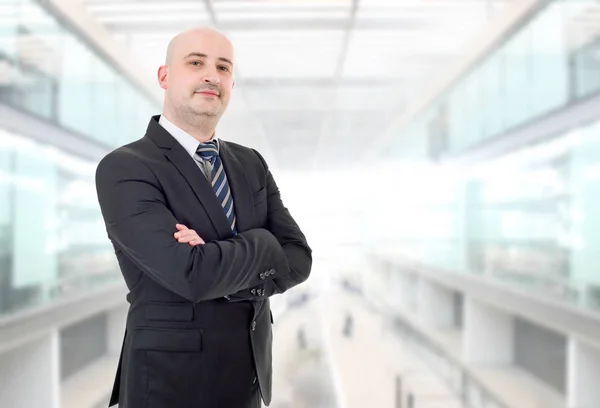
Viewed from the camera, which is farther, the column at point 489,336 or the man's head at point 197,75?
the column at point 489,336

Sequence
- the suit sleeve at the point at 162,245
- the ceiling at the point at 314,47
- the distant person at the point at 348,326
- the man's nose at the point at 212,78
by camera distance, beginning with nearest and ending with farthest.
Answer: the suit sleeve at the point at 162,245, the man's nose at the point at 212,78, the ceiling at the point at 314,47, the distant person at the point at 348,326

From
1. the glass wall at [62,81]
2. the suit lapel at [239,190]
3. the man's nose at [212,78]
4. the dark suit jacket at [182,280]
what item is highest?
the glass wall at [62,81]

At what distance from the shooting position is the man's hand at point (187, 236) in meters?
0.96

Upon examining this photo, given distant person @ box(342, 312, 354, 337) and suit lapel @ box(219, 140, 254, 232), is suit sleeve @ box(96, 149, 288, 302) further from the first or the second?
distant person @ box(342, 312, 354, 337)

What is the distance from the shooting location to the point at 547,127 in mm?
2881

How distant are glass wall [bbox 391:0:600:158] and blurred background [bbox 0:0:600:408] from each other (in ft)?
0.05

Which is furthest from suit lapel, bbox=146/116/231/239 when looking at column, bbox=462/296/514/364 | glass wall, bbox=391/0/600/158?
column, bbox=462/296/514/364

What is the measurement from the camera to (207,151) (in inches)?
43.8

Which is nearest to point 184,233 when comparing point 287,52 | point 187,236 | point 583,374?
point 187,236

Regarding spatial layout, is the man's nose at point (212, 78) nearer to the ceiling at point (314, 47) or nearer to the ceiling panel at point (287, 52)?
the ceiling at point (314, 47)

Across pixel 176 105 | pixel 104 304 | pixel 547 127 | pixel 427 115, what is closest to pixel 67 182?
pixel 104 304

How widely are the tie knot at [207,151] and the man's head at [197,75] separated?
2.0 inches

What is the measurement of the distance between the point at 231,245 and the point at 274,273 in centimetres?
11

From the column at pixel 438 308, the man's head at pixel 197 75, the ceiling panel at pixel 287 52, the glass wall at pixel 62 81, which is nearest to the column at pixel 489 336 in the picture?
the column at pixel 438 308
